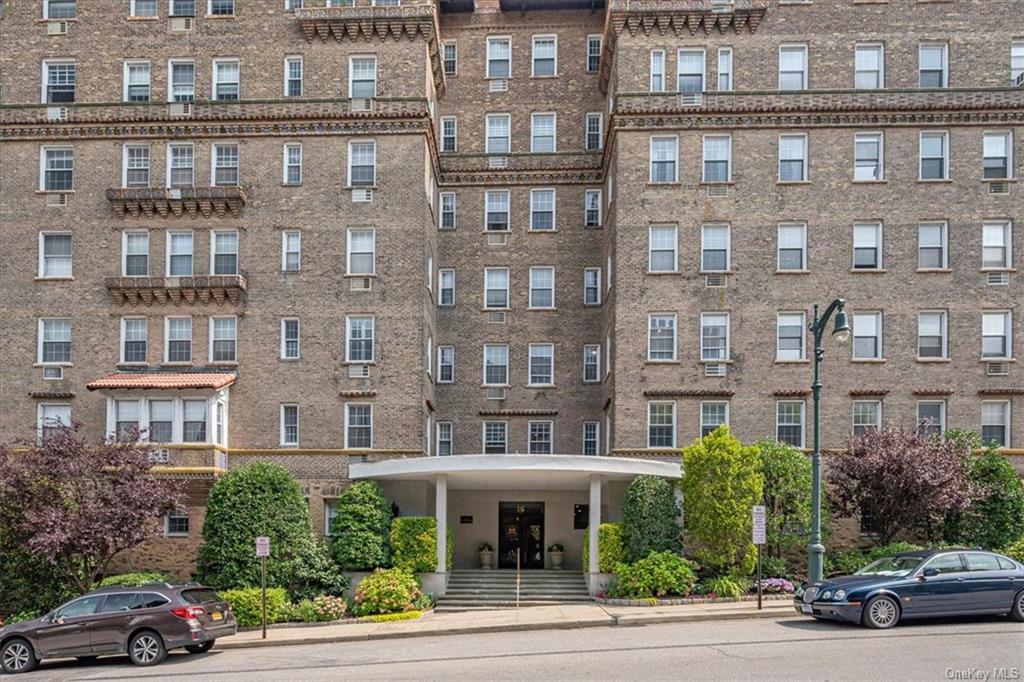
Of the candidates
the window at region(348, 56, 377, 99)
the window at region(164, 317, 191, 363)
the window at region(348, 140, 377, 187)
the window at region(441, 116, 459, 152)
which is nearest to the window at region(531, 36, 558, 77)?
the window at region(441, 116, 459, 152)

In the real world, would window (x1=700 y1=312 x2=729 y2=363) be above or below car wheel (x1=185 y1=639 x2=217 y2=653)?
above

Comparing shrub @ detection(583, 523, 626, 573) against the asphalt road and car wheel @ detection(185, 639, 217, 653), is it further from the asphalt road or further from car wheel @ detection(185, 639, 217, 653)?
car wheel @ detection(185, 639, 217, 653)

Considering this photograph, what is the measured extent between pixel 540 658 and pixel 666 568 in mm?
10126

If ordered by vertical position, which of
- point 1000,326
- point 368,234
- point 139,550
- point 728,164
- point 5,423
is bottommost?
point 139,550

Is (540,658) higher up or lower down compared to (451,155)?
lower down

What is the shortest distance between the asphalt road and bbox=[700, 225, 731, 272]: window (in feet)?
47.6

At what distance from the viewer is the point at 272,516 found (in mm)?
30656

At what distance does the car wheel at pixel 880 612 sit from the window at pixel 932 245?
1705 cm

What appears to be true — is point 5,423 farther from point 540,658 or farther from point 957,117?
point 957,117

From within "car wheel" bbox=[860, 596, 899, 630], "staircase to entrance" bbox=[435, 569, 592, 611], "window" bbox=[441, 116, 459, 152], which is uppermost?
"window" bbox=[441, 116, 459, 152]

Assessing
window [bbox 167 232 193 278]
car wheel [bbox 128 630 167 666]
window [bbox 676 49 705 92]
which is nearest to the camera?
car wheel [bbox 128 630 167 666]

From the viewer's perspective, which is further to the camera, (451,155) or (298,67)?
(451,155)

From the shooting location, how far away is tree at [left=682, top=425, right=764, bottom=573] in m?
29.5

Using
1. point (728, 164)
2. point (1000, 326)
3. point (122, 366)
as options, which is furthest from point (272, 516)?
point (1000, 326)
